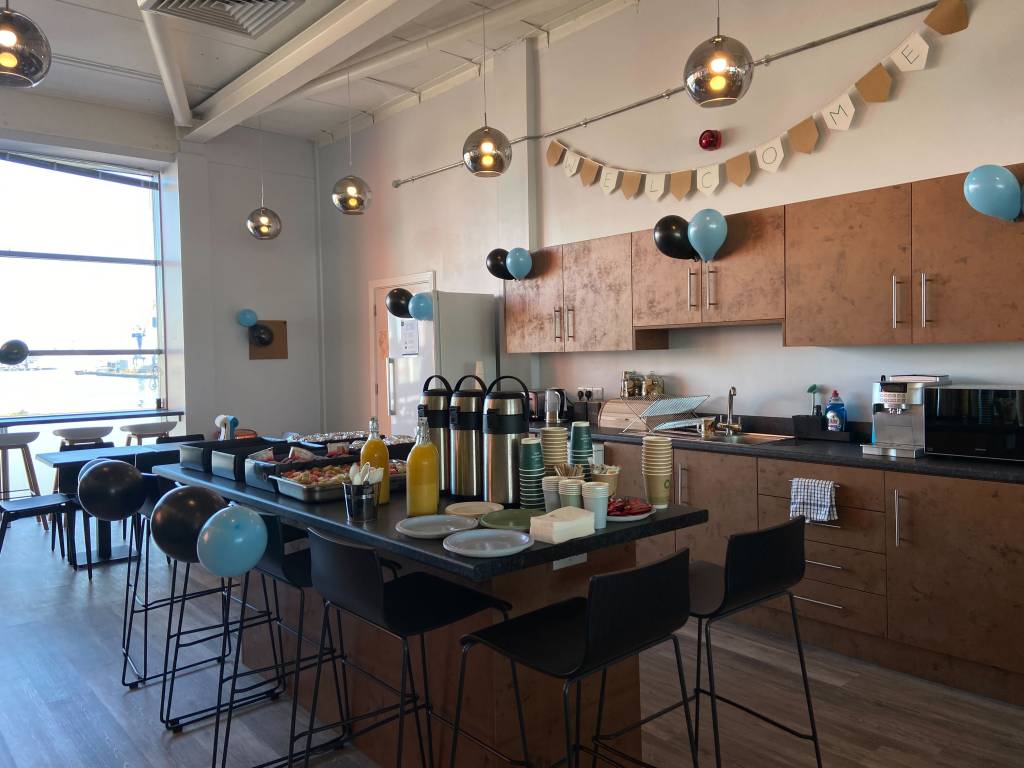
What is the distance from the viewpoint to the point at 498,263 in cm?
539

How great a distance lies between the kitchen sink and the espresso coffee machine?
63 centimetres

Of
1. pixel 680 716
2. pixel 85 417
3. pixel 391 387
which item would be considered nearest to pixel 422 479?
pixel 680 716

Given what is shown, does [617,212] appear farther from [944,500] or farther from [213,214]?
[213,214]

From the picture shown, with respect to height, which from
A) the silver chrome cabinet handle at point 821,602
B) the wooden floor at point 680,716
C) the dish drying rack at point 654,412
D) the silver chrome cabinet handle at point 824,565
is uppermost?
the dish drying rack at point 654,412

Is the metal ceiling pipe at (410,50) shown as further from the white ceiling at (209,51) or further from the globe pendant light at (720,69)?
the globe pendant light at (720,69)

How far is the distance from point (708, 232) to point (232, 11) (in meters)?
3.29

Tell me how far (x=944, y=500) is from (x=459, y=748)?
2.17 m

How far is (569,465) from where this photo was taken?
2.34 m

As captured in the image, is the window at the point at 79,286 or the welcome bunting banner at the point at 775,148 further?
the window at the point at 79,286

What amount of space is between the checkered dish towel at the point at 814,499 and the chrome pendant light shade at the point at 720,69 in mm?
1738

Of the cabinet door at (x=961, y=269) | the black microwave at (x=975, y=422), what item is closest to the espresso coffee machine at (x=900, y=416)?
the black microwave at (x=975, y=422)

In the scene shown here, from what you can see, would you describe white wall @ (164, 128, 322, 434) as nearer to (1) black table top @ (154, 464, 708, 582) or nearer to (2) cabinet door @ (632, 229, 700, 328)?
(2) cabinet door @ (632, 229, 700, 328)

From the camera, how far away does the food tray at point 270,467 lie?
9.27 feet

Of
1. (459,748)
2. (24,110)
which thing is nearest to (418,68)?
(24,110)
